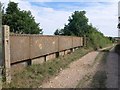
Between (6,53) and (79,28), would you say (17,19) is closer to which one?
(79,28)

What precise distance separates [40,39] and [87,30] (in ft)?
127

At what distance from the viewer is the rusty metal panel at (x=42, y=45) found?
46.1ft

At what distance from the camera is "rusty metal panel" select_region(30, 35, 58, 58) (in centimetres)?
1406

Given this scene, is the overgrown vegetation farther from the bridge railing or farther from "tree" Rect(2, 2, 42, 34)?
the bridge railing

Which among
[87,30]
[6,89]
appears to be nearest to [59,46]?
[6,89]

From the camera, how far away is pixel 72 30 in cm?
5488

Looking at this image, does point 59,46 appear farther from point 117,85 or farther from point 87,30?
point 87,30

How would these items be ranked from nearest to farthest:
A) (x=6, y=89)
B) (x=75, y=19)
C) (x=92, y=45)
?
1. (x=6, y=89)
2. (x=92, y=45)
3. (x=75, y=19)

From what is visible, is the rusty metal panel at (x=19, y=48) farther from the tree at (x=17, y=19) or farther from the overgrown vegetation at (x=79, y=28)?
the overgrown vegetation at (x=79, y=28)

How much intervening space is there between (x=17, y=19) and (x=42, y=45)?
30979 mm

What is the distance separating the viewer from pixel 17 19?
152 ft

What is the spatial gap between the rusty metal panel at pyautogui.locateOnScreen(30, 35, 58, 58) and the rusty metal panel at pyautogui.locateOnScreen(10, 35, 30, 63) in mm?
847

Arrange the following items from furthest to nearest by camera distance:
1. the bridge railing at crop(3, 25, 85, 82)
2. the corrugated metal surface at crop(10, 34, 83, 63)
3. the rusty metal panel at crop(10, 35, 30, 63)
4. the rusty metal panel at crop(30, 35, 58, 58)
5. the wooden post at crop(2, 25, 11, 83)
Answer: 1. the rusty metal panel at crop(30, 35, 58, 58)
2. the corrugated metal surface at crop(10, 34, 83, 63)
3. the rusty metal panel at crop(10, 35, 30, 63)
4. the bridge railing at crop(3, 25, 85, 82)
5. the wooden post at crop(2, 25, 11, 83)

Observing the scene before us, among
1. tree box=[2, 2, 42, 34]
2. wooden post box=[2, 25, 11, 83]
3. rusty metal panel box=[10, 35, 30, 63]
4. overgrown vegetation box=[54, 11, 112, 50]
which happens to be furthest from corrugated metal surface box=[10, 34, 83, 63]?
overgrown vegetation box=[54, 11, 112, 50]
